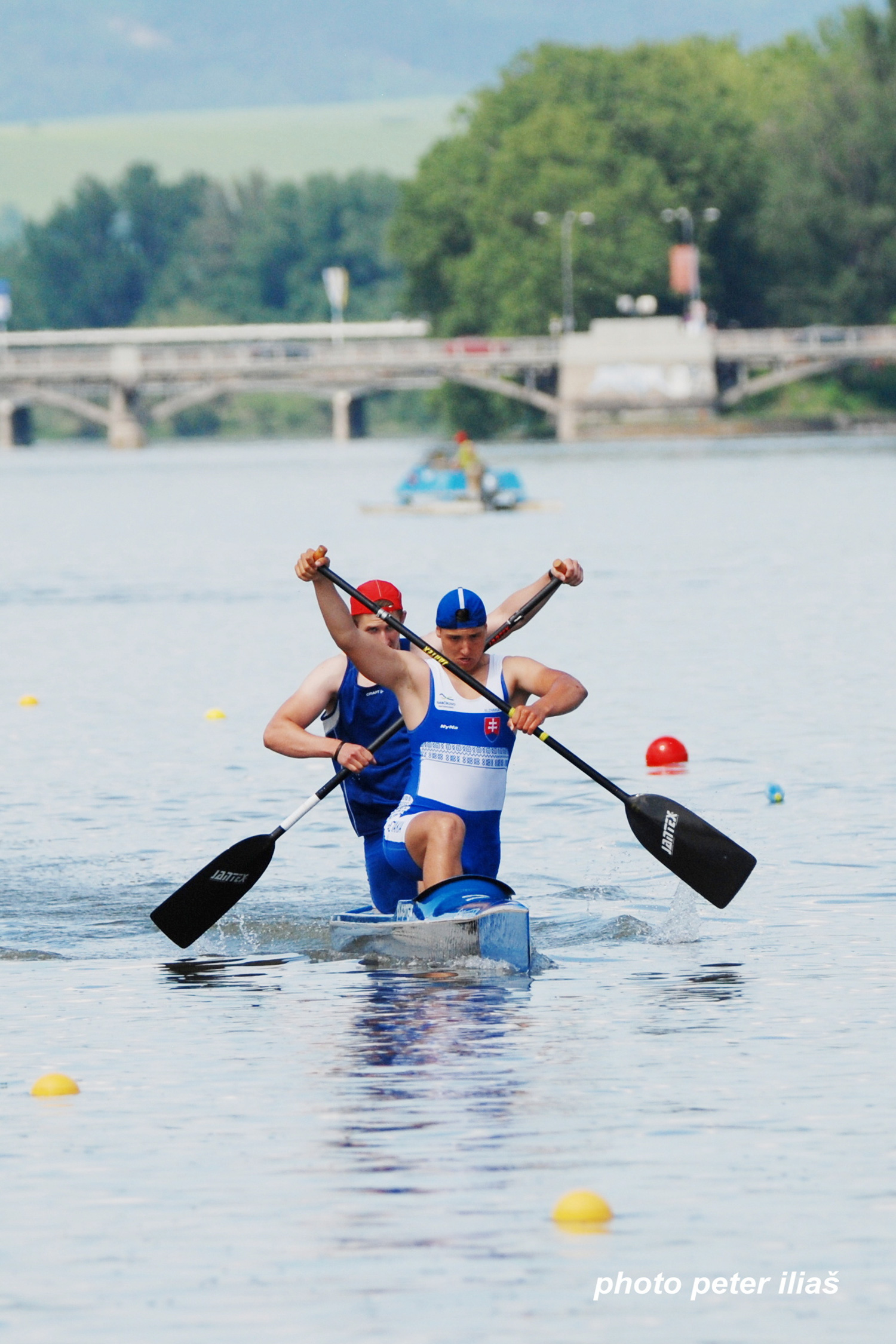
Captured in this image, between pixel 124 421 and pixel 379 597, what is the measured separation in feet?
367

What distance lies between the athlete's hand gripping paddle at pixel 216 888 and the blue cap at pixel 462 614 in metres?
1.42

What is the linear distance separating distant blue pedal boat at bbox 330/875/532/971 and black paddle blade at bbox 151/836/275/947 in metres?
A: 1.01

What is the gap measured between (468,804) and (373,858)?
31.3 inches

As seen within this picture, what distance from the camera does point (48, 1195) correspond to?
27.1ft

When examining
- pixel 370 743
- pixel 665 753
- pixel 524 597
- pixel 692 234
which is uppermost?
pixel 692 234

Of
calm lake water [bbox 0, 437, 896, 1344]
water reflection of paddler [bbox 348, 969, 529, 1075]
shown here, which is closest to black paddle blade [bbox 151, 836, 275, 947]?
calm lake water [bbox 0, 437, 896, 1344]

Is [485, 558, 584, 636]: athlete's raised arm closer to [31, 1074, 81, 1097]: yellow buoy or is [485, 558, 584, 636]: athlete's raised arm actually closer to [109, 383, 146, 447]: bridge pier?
[31, 1074, 81, 1097]: yellow buoy

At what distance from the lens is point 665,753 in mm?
18469

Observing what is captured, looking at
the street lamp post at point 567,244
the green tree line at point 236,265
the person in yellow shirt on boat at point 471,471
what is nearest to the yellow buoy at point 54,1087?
the person in yellow shirt on boat at point 471,471

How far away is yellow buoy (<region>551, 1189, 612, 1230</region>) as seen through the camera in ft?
25.4

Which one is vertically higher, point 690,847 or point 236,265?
point 236,265

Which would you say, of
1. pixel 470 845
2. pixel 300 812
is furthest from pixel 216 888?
pixel 470 845

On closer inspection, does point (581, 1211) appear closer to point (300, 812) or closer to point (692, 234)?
point (300, 812)

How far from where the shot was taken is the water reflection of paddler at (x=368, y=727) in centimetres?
1195
